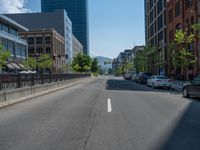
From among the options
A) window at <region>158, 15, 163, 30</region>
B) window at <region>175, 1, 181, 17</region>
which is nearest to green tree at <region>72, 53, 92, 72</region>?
window at <region>158, 15, 163, 30</region>

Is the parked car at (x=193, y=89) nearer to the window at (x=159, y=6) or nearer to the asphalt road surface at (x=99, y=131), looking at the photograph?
the asphalt road surface at (x=99, y=131)

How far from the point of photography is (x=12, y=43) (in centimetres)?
9006

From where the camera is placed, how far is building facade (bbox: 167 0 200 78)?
180 feet

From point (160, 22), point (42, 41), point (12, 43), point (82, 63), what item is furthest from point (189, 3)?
point (42, 41)

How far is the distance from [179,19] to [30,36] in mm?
78399

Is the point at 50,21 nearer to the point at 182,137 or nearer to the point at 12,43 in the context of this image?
the point at 12,43

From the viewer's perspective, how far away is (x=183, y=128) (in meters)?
10.5

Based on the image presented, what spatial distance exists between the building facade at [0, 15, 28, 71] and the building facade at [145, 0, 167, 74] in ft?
103

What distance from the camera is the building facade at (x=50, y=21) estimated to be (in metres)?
154

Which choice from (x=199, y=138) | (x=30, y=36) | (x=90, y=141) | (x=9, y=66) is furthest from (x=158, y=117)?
(x=30, y=36)

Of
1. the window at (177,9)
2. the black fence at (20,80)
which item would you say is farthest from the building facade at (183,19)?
the black fence at (20,80)

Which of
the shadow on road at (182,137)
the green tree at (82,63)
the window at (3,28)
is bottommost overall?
the shadow on road at (182,137)

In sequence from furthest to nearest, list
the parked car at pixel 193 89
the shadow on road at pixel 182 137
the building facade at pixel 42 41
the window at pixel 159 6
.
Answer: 1. the building facade at pixel 42 41
2. the window at pixel 159 6
3. the parked car at pixel 193 89
4. the shadow on road at pixel 182 137

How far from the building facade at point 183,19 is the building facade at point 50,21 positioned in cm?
8280
